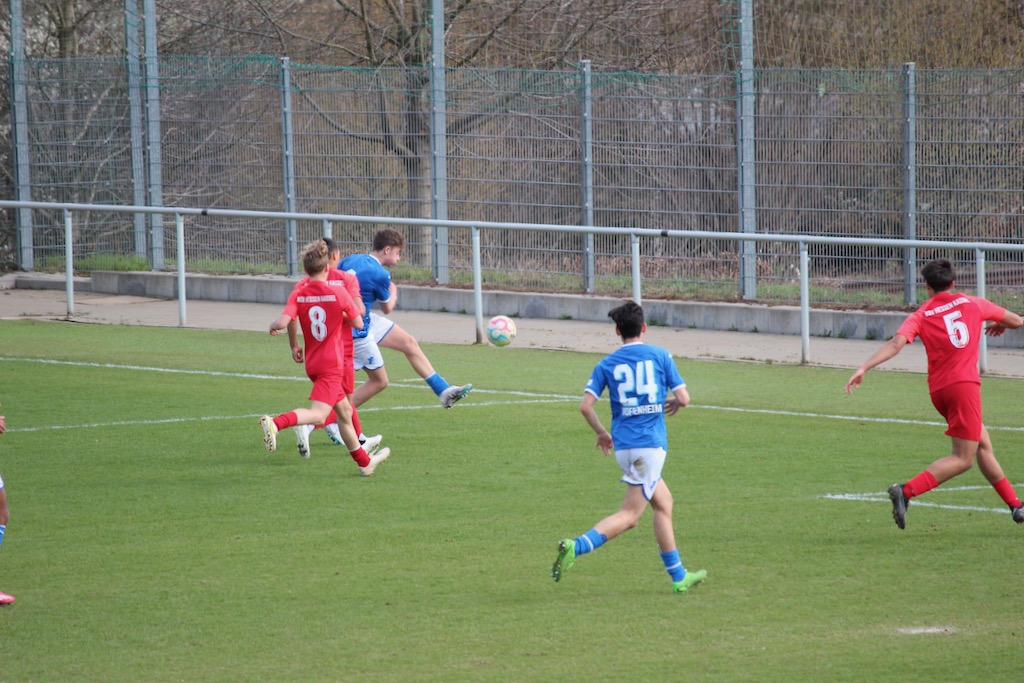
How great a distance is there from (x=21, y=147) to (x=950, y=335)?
17785mm

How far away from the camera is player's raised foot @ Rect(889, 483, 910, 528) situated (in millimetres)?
7867

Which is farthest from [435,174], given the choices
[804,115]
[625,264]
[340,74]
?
[804,115]

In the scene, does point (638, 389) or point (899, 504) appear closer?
point (638, 389)

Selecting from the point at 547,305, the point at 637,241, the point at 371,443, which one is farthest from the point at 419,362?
the point at 547,305

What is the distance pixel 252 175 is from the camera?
68.2 ft

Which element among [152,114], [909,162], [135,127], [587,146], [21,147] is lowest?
[909,162]

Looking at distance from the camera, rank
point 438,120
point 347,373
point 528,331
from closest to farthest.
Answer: point 347,373 → point 528,331 → point 438,120

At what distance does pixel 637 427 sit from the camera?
271 inches

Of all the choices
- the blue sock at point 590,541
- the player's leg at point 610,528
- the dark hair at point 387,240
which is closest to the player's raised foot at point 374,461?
the dark hair at point 387,240

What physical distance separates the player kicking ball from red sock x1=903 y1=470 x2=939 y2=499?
166 centimetres

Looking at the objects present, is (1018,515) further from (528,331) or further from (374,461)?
(528,331)

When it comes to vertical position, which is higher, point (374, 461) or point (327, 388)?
point (327, 388)

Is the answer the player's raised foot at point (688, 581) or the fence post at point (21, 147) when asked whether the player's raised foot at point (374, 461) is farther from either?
the fence post at point (21, 147)

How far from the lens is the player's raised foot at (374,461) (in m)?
9.70
